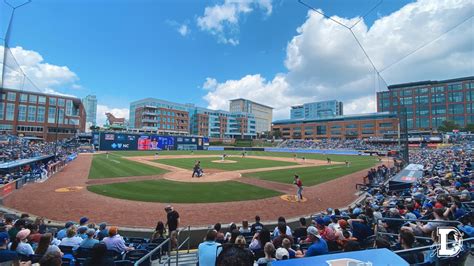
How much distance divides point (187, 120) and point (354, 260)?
10410 centimetres

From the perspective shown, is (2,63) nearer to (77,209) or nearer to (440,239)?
(77,209)

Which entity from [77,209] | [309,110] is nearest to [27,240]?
[77,209]

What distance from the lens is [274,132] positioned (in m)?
125

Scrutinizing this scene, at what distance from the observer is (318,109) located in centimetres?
16125

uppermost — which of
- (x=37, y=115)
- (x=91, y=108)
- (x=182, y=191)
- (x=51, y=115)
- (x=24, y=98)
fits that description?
(x=91, y=108)

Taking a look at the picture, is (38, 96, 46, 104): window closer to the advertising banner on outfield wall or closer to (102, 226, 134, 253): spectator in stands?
the advertising banner on outfield wall

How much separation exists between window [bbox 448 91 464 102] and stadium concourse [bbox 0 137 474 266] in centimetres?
9217

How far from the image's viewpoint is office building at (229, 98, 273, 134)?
15281cm

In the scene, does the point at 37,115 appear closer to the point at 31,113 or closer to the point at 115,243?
the point at 31,113

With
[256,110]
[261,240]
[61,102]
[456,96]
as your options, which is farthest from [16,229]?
[256,110]

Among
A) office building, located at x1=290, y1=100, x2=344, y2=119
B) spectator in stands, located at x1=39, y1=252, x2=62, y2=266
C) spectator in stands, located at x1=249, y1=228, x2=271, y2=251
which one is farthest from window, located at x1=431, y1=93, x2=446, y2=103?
spectator in stands, located at x1=39, y1=252, x2=62, y2=266

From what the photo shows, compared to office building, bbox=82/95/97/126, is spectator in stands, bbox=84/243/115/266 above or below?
below

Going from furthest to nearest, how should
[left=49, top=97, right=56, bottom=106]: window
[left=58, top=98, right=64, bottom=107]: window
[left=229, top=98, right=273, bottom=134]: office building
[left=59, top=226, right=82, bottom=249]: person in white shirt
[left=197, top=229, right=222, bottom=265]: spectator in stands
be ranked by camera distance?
[left=229, top=98, right=273, bottom=134]: office building
[left=58, top=98, right=64, bottom=107]: window
[left=49, top=97, right=56, bottom=106]: window
[left=59, top=226, right=82, bottom=249]: person in white shirt
[left=197, top=229, right=222, bottom=265]: spectator in stands

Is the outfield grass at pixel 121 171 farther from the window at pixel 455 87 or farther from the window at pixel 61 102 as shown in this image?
the window at pixel 455 87
